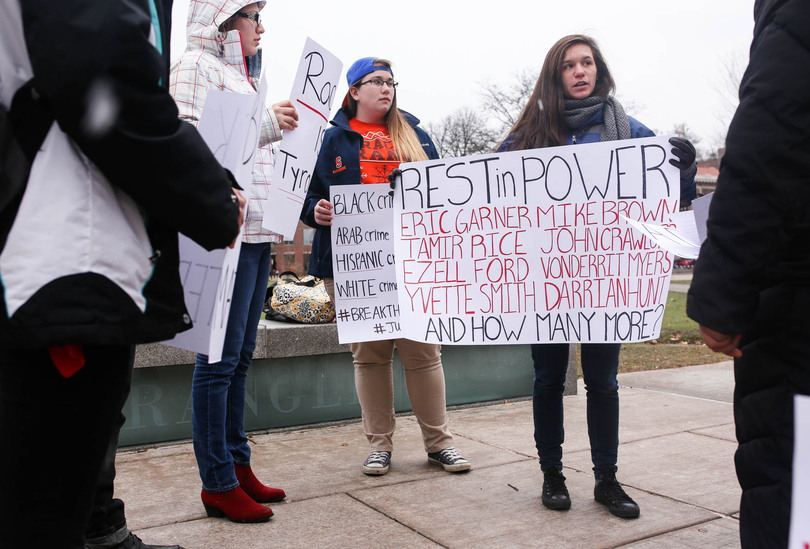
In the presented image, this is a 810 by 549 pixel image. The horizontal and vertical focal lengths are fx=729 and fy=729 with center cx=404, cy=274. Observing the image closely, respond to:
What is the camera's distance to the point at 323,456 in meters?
4.07

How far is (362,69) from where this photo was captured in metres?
3.86

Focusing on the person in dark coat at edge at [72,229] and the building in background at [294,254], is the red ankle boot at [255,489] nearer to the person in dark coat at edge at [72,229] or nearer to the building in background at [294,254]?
the person in dark coat at edge at [72,229]

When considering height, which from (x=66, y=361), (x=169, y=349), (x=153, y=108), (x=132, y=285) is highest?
(x=153, y=108)

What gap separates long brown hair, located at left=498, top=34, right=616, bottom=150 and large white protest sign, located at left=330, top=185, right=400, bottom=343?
2.79 ft

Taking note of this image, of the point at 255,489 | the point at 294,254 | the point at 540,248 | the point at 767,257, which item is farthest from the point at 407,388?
the point at 294,254

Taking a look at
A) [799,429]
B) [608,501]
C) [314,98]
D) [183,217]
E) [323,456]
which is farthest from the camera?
[323,456]

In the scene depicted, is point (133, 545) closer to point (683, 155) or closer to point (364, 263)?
point (364, 263)

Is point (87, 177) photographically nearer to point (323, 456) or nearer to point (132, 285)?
point (132, 285)

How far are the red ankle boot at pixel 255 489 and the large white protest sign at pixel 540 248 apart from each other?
37.4 inches

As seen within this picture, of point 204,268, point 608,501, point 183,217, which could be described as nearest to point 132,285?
point 183,217

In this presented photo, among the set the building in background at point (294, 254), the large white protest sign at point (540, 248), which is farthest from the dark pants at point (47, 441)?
the building in background at point (294, 254)

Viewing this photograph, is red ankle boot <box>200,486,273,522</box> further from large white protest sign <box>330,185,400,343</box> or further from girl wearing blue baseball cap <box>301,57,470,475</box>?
large white protest sign <box>330,185,400,343</box>

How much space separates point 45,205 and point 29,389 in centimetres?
33

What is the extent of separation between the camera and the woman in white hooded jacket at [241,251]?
2842mm
